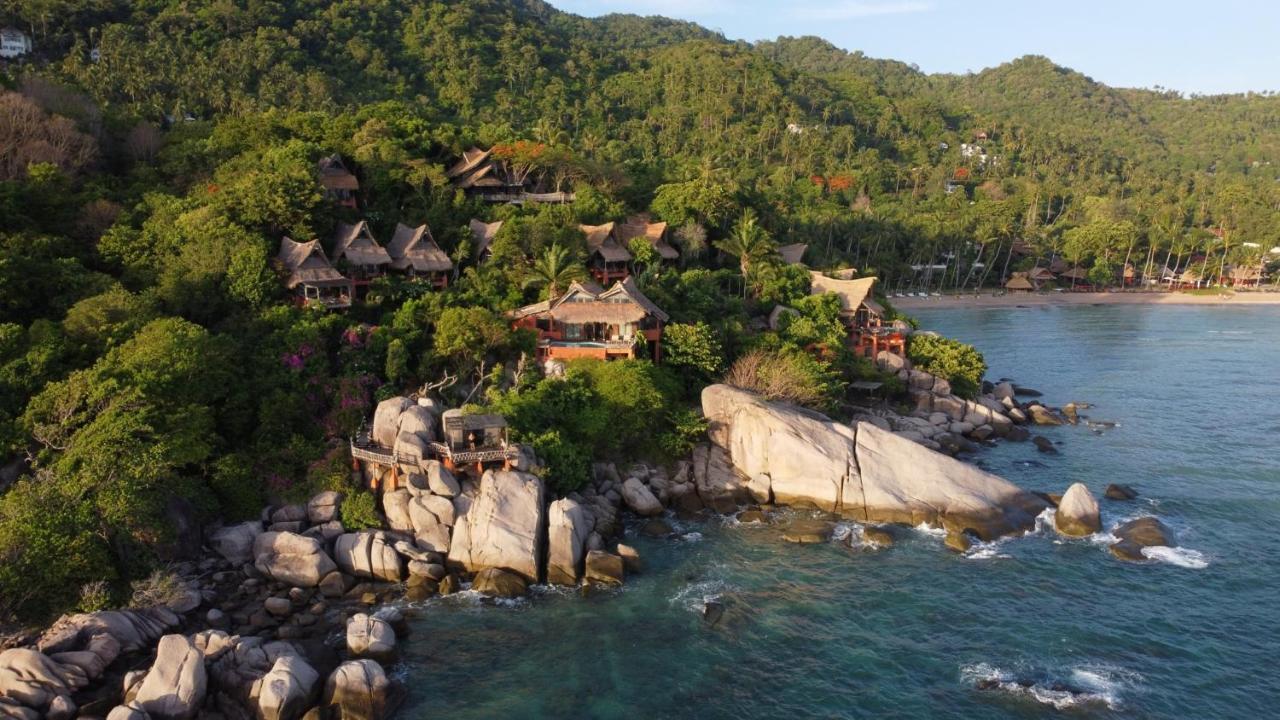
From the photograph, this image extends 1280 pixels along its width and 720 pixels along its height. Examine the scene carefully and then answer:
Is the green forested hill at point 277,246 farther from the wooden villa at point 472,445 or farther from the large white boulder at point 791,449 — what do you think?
the large white boulder at point 791,449

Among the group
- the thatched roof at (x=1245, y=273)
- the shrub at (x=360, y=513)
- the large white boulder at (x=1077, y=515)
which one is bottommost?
the shrub at (x=360, y=513)

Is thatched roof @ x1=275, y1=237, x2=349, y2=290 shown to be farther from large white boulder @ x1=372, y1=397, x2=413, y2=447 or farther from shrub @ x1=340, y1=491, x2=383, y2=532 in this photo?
shrub @ x1=340, y1=491, x2=383, y2=532

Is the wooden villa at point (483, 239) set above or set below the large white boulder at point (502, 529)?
above

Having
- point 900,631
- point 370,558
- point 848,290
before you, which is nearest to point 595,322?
point 370,558

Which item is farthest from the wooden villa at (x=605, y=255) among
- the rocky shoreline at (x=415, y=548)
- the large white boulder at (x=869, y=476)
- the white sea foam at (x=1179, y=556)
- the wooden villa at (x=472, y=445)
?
the white sea foam at (x=1179, y=556)

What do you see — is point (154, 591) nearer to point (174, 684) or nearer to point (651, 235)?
point (174, 684)

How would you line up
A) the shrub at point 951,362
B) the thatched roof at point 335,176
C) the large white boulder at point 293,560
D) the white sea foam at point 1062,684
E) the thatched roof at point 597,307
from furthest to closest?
1. the thatched roof at point 335,176
2. the shrub at point 951,362
3. the thatched roof at point 597,307
4. the large white boulder at point 293,560
5. the white sea foam at point 1062,684

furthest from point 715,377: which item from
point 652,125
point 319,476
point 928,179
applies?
point 928,179

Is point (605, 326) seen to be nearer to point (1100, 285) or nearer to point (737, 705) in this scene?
point (737, 705)
